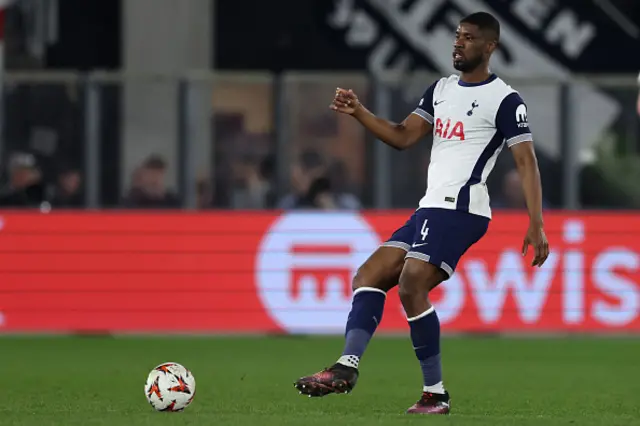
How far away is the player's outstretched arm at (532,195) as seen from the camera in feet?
27.5

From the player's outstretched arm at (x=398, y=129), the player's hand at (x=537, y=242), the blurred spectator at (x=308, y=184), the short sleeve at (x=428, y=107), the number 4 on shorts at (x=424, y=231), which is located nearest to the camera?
the player's hand at (x=537, y=242)

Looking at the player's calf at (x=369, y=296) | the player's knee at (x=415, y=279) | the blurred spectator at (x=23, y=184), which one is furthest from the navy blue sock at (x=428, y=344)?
the blurred spectator at (x=23, y=184)

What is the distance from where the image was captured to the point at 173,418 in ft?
27.2

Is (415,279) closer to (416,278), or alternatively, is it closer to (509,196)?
(416,278)

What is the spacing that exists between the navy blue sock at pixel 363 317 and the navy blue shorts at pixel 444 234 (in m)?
Answer: 0.32

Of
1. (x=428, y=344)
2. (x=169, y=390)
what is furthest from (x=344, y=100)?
(x=169, y=390)

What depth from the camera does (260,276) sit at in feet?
52.1

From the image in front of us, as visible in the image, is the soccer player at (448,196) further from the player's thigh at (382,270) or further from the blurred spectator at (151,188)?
the blurred spectator at (151,188)

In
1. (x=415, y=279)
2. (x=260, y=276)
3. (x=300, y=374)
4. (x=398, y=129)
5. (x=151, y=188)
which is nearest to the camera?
(x=415, y=279)

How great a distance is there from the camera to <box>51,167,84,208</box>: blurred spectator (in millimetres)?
16031

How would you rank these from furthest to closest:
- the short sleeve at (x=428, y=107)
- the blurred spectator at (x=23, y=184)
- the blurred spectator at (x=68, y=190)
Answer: the blurred spectator at (x=68, y=190) < the blurred spectator at (x=23, y=184) < the short sleeve at (x=428, y=107)

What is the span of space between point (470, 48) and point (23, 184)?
26.9ft

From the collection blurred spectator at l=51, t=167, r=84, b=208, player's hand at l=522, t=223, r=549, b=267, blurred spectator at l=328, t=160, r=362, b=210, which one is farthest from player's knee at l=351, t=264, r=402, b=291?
blurred spectator at l=51, t=167, r=84, b=208

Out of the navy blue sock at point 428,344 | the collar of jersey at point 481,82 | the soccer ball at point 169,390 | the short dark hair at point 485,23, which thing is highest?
the short dark hair at point 485,23
